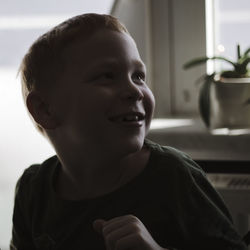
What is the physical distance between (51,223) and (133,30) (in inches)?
44.1

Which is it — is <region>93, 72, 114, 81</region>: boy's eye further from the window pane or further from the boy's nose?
the window pane

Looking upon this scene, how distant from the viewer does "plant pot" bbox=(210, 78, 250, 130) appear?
1.65m

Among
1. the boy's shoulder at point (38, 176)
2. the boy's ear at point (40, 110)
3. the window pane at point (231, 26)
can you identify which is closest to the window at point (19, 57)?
the window pane at point (231, 26)

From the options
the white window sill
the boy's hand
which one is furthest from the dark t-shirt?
the white window sill

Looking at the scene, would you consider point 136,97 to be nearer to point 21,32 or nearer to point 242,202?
point 242,202

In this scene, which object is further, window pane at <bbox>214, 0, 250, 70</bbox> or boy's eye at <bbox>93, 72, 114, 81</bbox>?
window pane at <bbox>214, 0, 250, 70</bbox>

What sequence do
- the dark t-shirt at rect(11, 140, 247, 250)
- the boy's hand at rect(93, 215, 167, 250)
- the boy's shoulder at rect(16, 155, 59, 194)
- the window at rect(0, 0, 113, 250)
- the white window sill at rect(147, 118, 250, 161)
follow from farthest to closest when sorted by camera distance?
the window at rect(0, 0, 113, 250) → the white window sill at rect(147, 118, 250, 161) → the boy's shoulder at rect(16, 155, 59, 194) → the dark t-shirt at rect(11, 140, 247, 250) → the boy's hand at rect(93, 215, 167, 250)

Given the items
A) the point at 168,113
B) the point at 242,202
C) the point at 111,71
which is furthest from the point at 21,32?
the point at 111,71

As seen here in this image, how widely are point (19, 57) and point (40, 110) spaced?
0.91 metres

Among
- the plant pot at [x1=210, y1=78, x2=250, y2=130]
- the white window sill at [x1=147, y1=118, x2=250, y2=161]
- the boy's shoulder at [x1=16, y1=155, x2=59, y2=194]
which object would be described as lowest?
the white window sill at [x1=147, y1=118, x2=250, y2=161]

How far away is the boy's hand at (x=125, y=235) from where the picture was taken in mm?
739

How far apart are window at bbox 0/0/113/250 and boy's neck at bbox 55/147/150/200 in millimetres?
939

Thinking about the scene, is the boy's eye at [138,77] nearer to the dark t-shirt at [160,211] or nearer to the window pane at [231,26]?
the dark t-shirt at [160,211]

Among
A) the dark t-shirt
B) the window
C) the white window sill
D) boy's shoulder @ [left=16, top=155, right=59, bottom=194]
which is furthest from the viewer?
the window
